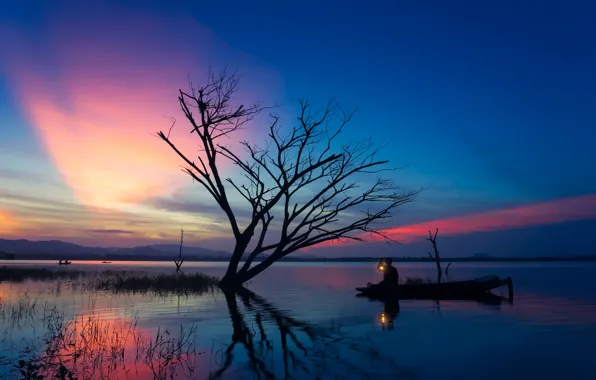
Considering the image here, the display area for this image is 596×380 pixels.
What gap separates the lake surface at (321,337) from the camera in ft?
34.9

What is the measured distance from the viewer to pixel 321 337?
48.0 feet

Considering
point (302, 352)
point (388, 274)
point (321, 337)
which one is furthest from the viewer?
point (388, 274)

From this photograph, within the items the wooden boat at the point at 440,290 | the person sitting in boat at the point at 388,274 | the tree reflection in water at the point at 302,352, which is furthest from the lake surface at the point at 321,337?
the wooden boat at the point at 440,290

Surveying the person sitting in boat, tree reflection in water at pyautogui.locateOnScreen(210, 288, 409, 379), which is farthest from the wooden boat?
tree reflection in water at pyautogui.locateOnScreen(210, 288, 409, 379)

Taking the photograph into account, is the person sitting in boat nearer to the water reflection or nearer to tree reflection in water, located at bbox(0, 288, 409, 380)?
the water reflection

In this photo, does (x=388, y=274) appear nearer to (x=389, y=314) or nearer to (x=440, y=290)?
(x=440, y=290)

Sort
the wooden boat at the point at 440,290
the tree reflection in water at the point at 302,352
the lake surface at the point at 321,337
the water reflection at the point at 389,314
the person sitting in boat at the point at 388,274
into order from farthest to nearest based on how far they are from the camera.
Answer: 1. the wooden boat at the point at 440,290
2. the person sitting in boat at the point at 388,274
3. the water reflection at the point at 389,314
4. the lake surface at the point at 321,337
5. the tree reflection in water at the point at 302,352

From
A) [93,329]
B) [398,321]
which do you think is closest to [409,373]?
[398,321]

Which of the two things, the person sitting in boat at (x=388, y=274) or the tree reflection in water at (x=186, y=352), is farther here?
the person sitting in boat at (x=388, y=274)

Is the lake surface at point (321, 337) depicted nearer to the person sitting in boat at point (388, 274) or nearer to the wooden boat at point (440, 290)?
the person sitting in boat at point (388, 274)

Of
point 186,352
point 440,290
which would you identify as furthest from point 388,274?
point 186,352

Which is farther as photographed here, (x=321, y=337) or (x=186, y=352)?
(x=321, y=337)

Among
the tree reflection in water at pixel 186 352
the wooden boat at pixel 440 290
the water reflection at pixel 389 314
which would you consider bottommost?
the tree reflection in water at pixel 186 352

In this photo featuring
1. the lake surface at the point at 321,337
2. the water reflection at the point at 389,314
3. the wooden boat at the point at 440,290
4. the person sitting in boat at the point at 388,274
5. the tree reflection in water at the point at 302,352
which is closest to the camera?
the tree reflection in water at the point at 302,352
